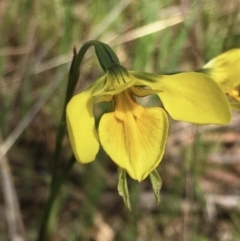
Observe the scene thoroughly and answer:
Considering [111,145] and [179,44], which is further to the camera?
[179,44]

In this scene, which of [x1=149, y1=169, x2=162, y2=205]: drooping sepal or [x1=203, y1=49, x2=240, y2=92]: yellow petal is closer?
[x1=149, y1=169, x2=162, y2=205]: drooping sepal

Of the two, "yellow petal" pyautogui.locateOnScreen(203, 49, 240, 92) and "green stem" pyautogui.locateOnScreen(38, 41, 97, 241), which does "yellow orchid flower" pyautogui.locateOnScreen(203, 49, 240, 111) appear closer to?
"yellow petal" pyautogui.locateOnScreen(203, 49, 240, 92)

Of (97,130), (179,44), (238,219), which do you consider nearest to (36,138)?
(179,44)

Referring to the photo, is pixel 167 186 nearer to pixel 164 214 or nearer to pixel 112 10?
pixel 164 214

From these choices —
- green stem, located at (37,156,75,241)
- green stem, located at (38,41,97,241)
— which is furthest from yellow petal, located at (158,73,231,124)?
green stem, located at (37,156,75,241)

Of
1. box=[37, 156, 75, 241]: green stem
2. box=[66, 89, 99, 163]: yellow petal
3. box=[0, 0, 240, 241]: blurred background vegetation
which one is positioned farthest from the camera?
box=[0, 0, 240, 241]: blurred background vegetation

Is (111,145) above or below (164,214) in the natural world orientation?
above

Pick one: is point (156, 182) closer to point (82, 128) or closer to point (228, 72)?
point (82, 128)
